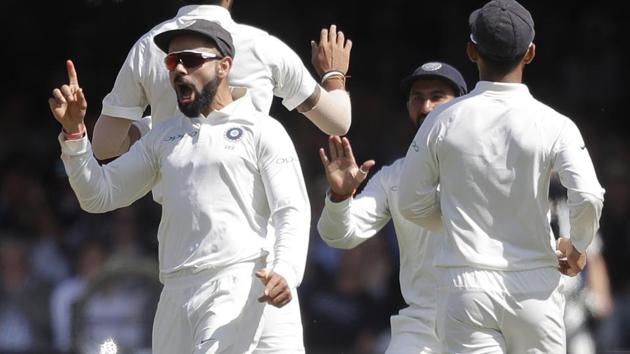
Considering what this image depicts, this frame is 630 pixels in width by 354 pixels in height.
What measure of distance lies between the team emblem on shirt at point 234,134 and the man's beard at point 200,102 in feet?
0.47

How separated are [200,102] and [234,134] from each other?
19 cm

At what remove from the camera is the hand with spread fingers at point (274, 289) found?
18.0ft

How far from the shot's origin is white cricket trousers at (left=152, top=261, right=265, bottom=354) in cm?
568

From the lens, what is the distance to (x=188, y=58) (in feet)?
19.4

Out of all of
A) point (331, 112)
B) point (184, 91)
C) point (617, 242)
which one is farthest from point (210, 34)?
point (617, 242)

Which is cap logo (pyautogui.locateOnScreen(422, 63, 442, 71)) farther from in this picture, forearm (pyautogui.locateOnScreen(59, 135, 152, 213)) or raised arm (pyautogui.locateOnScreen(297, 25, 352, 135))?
forearm (pyautogui.locateOnScreen(59, 135, 152, 213))

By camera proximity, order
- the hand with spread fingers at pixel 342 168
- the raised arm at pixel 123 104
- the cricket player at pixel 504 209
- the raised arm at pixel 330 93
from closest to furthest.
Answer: the cricket player at pixel 504 209 → the hand with spread fingers at pixel 342 168 → the raised arm at pixel 123 104 → the raised arm at pixel 330 93

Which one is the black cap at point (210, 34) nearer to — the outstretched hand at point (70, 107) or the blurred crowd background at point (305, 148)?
the outstretched hand at point (70, 107)

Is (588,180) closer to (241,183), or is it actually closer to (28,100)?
(241,183)

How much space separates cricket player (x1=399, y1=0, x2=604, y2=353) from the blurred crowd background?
521cm

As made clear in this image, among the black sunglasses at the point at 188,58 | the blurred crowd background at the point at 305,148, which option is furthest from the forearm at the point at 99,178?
the blurred crowd background at the point at 305,148

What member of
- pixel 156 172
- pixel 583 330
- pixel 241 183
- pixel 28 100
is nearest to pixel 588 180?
pixel 241 183

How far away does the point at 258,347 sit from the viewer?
5.76m

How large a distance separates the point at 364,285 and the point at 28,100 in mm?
3892
